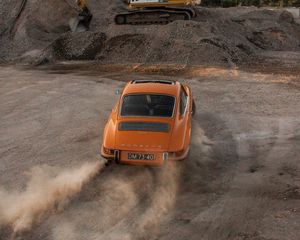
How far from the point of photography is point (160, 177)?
9484 mm

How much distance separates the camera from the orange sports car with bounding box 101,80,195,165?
9273 mm

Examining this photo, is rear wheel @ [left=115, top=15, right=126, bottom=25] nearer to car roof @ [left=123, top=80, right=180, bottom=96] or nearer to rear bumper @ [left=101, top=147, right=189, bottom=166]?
car roof @ [left=123, top=80, right=180, bottom=96]

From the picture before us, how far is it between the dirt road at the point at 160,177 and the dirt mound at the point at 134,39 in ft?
21.2

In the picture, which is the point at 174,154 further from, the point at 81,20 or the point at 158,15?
the point at 81,20

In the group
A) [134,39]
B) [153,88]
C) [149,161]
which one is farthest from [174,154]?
[134,39]

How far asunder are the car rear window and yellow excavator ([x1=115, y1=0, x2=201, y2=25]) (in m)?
14.6

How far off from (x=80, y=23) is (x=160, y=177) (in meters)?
18.2

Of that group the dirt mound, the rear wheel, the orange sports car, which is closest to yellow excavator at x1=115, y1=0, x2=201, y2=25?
the rear wheel

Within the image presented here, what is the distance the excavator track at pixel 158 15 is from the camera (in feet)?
79.5

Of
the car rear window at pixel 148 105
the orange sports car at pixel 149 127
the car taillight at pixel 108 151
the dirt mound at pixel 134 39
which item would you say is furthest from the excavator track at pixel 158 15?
the car taillight at pixel 108 151

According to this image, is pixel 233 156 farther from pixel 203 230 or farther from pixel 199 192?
pixel 203 230

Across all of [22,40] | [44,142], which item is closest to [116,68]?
[22,40]

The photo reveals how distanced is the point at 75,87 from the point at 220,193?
10342mm

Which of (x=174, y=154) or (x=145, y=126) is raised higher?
(x=145, y=126)
